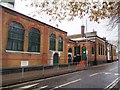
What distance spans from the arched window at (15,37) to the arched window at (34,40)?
6.05 feet

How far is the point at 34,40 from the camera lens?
25266 millimetres

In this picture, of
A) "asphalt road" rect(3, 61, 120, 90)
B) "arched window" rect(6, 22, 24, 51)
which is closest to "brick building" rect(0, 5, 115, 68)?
"arched window" rect(6, 22, 24, 51)

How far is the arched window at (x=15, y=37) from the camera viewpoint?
20.5m

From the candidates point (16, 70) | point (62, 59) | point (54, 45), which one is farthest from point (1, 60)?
point (62, 59)

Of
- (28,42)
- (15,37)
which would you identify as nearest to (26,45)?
(28,42)

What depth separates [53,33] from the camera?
3009cm

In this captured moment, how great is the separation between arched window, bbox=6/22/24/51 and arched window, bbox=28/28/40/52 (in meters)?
1.84

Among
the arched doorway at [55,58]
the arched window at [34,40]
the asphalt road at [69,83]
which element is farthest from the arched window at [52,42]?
the asphalt road at [69,83]

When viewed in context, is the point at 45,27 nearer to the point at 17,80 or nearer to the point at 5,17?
the point at 5,17

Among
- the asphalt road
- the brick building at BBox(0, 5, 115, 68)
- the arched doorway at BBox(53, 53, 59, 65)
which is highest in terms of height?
the brick building at BBox(0, 5, 115, 68)

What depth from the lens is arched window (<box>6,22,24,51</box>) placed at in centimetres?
2050

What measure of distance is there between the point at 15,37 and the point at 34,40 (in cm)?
435

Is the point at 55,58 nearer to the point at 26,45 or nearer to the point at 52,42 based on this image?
the point at 52,42

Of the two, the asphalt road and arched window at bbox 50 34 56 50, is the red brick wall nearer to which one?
arched window at bbox 50 34 56 50
